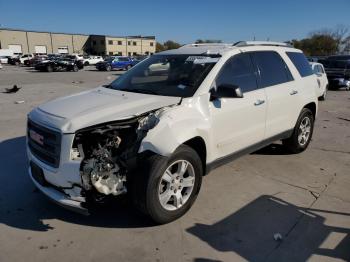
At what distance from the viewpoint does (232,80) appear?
172 inches

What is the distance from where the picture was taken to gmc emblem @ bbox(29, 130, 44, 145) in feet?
11.5

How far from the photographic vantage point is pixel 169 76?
14.8 ft

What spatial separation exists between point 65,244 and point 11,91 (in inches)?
500

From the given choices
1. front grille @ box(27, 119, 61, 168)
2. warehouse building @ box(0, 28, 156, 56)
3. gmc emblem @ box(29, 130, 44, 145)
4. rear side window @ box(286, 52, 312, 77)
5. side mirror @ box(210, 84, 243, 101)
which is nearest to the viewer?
front grille @ box(27, 119, 61, 168)

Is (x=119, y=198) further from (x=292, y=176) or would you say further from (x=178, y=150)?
(x=292, y=176)

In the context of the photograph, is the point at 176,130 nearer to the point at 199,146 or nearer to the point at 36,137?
the point at 199,146

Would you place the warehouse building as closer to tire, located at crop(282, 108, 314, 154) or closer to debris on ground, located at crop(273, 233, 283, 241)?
tire, located at crop(282, 108, 314, 154)

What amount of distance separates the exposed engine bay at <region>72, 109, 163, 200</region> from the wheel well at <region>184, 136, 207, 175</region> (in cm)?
59

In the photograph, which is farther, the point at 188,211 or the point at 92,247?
the point at 188,211

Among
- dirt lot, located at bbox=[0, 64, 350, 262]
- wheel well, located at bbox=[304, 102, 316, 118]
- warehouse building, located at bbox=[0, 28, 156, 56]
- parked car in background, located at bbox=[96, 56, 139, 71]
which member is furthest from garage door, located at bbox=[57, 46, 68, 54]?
wheel well, located at bbox=[304, 102, 316, 118]

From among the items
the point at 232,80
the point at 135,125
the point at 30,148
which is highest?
the point at 232,80

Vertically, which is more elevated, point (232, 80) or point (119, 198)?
point (232, 80)

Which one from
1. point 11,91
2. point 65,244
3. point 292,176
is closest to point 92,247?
point 65,244

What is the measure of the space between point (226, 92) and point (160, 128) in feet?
3.46
